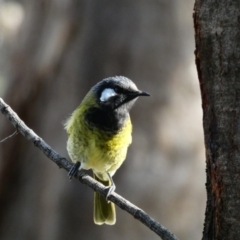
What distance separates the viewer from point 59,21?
243 inches

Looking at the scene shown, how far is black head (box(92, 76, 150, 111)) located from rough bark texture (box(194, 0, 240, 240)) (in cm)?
149

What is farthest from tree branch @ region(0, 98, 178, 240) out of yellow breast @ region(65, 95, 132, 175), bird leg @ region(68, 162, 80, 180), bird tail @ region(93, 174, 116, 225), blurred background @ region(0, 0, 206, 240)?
blurred background @ region(0, 0, 206, 240)

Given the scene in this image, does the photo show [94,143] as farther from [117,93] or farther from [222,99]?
[222,99]

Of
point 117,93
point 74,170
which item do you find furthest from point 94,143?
point 117,93

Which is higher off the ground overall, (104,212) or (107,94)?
(107,94)

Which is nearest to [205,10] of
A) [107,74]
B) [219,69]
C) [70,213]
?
[219,69]

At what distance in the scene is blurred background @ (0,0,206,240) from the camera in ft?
19.8

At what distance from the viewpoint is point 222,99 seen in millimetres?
2105

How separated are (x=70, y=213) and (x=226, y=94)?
171 inches

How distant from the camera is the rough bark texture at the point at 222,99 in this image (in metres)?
2.04

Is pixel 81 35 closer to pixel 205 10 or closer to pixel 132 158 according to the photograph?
pixel 132 158

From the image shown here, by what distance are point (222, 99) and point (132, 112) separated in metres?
3.97

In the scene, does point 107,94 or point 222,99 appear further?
point 107,94

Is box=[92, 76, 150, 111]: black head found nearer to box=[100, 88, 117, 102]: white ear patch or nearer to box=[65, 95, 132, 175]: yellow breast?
box=[100, 88, 117, 102]: white ear patch
